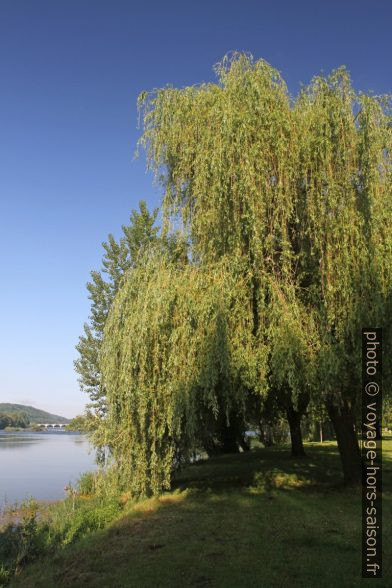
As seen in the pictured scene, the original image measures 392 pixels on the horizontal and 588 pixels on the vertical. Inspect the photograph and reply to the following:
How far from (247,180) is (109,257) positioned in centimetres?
2470

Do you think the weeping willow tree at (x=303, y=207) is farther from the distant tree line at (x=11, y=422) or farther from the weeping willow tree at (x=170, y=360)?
the distant tree line at (x=11, y=422)

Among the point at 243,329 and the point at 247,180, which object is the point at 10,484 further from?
the point at 247,180

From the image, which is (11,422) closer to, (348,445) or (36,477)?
(36,477)

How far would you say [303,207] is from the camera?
12.5 meters

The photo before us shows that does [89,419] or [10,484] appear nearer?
[10,484]

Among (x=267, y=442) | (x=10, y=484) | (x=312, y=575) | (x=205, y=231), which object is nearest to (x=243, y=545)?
(x=312, y=575)

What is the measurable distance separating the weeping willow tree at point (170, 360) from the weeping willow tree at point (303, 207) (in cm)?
64

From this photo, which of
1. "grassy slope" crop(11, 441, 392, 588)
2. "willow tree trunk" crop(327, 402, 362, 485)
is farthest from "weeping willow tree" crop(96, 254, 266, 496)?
"willow tree trunk" crop(327, 402, 362, 485)

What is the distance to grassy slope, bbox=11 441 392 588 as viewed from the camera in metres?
7.50

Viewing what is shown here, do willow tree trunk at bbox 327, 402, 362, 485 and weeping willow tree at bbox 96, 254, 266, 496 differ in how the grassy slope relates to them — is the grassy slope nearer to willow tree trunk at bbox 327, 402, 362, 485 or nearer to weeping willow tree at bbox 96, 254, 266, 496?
willow tree trunk at bbox 327, 402, 362, 485

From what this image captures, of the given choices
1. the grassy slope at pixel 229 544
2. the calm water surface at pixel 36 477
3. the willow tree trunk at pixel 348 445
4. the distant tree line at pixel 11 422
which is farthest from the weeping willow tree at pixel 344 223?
the distant tree line at pixel 11 422

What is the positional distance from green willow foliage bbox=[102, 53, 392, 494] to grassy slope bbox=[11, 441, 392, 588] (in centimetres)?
197

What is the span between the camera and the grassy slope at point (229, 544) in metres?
7.50

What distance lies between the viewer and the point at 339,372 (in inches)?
449
